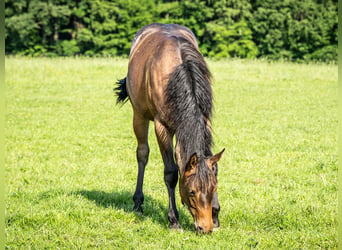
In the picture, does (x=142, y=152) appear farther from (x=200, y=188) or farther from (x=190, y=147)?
(x=200, y=188)


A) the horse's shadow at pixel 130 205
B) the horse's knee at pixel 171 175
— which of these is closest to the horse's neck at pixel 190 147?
the horse's knee at pixel 171 175

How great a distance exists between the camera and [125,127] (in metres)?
10.9

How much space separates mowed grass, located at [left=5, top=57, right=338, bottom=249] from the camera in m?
4.11

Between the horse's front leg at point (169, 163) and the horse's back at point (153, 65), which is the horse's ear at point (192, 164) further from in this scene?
the horse's back at point (153, 65)

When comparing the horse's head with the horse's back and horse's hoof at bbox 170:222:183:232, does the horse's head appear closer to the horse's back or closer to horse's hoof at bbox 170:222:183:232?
horse's hoof at bbox 170:222:183:232

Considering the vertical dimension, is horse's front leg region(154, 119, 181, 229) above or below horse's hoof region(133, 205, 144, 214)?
above

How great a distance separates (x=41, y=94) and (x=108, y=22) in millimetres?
24697

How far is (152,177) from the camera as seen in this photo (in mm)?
6516

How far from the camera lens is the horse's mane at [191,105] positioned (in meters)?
3.79

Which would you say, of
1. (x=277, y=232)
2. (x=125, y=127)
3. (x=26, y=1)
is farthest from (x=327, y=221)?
(x=26, y=1)

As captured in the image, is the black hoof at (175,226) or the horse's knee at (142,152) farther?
the horse's knee at (142,152)

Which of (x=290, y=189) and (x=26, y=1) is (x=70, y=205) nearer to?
(x=290, y=189)

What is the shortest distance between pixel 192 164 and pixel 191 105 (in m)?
0.59

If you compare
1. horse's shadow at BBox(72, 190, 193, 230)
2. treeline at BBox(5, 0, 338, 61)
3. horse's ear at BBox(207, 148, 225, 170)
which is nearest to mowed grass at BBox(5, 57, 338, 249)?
horse's shadow at BBox(72, 190, 193, 230)
